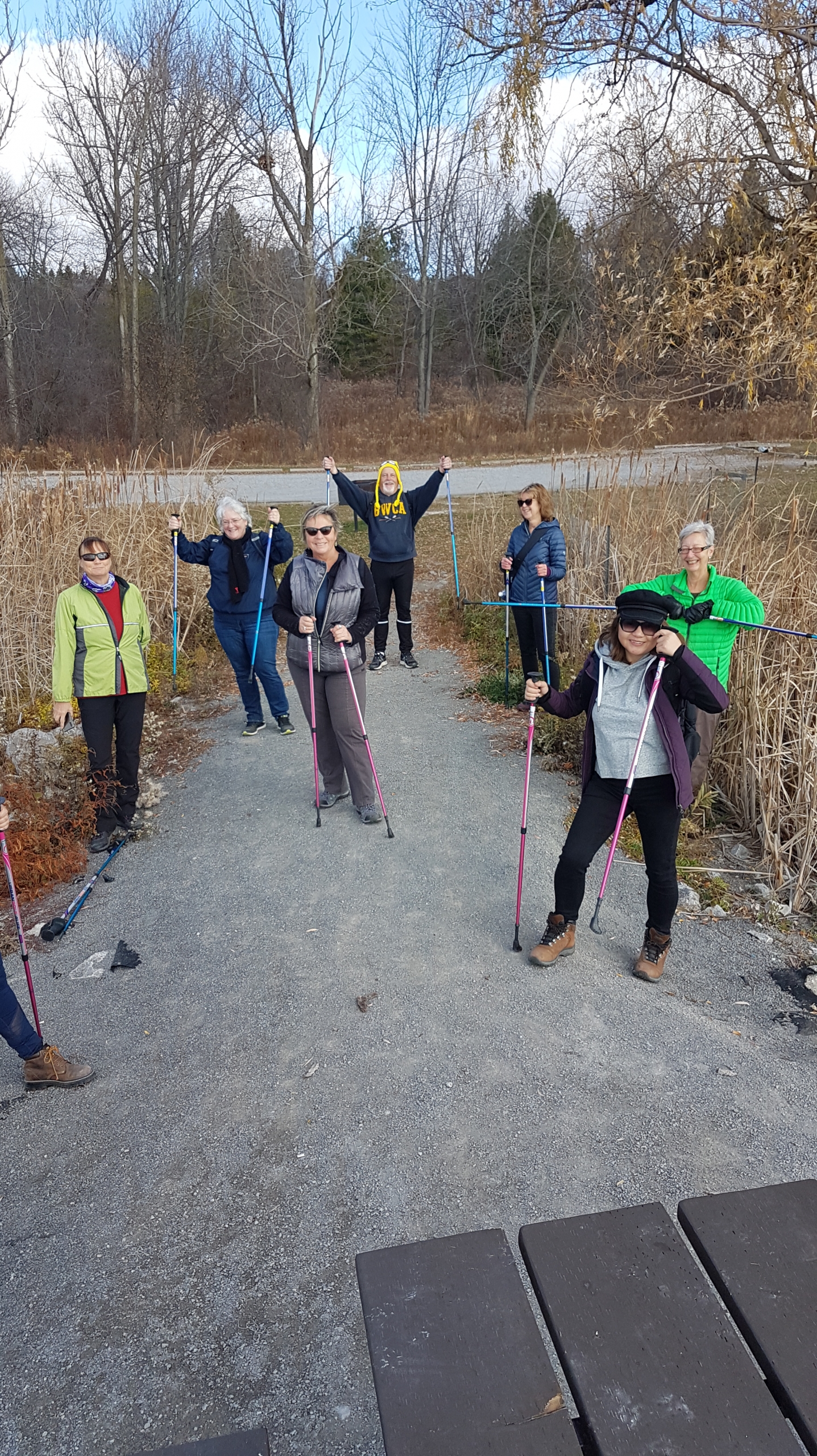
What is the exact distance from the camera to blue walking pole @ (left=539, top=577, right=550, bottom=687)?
22.1 ft

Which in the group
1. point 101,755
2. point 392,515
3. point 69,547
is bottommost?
point 101,755

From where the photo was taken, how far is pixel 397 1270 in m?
1.54

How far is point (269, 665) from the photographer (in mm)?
6875

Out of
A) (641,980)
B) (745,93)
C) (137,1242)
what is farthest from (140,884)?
(745,93)

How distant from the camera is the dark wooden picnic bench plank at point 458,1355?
1.29m

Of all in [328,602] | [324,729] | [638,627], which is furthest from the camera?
[324,729]

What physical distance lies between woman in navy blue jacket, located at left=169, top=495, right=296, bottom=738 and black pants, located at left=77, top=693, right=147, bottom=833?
4.64ft

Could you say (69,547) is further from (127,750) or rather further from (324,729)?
(324,729)

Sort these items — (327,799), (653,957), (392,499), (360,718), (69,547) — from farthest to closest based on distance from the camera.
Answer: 1. (69,547)
2. (392,499)
3. (327,799)
4. (360,718)
5. (653,957)

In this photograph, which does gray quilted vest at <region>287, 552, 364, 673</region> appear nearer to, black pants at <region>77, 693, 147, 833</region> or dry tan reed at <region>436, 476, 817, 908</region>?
black pants at <region>77, 693, 147, 833</region>

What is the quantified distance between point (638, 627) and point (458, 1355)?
2645mm

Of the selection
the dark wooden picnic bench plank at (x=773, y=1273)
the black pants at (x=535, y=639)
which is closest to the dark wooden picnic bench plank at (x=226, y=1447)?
the dark wooden picnic bench plank at (x=773, y=1273)

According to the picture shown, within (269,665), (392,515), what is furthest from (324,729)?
(392,515)

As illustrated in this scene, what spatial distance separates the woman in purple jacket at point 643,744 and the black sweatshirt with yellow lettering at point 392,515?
429 centimetres
